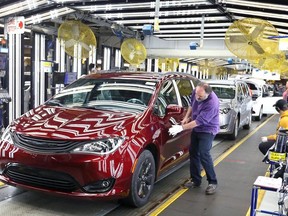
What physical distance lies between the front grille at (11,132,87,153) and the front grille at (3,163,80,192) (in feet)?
0.73

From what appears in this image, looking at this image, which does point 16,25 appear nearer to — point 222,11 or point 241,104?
point 222,11

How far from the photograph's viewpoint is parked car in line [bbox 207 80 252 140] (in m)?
9.15

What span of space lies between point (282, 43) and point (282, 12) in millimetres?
2832

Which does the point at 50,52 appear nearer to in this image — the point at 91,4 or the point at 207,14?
the point at 91,4

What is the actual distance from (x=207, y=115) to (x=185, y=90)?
1.16 metres

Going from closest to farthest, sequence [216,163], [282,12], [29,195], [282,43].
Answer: [29,195]
[216,163]
[282,43]
[282,12]

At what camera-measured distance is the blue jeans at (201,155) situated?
506 centimetres

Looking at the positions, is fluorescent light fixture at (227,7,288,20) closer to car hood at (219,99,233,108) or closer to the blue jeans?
car hood at (219,99,233,108)

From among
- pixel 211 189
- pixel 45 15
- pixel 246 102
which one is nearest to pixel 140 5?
pixel 45 15

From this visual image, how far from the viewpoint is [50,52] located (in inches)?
477

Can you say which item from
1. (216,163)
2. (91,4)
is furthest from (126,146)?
(91,4)

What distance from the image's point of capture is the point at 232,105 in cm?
948

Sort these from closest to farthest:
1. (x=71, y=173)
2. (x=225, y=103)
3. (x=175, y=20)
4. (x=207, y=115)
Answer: (x=71, y=173) < (x=207, y=115) < (x=225, y=103) < (x=175, y=20)

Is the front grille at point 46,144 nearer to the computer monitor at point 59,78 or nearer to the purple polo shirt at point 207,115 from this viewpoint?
the purple polo shirt at point 207,115
